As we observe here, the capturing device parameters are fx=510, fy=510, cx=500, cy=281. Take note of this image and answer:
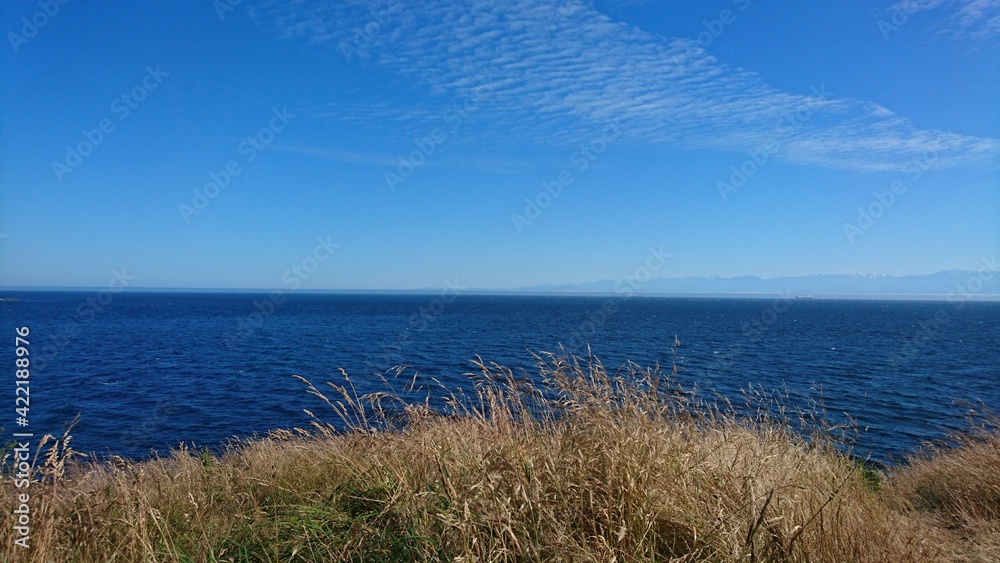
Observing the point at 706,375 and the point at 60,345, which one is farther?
the point at 60,345

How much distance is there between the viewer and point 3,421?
20016 millimetres

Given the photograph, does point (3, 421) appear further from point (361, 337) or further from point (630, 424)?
point (361, 337)

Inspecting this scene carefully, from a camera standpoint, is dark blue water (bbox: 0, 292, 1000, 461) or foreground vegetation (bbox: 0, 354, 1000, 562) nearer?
foreground vegetation (bbox: 0, 354, 1000, 562)

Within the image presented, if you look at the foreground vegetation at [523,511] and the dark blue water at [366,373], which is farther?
the dark blue water at [366,373]

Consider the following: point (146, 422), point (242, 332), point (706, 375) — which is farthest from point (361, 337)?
point (706, 375)

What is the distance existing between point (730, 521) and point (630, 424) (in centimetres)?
99

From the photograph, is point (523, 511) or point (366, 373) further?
point (366, 373)

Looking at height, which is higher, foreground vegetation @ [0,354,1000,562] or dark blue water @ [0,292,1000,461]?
foreground vegetation @ [0,354,1000,562]

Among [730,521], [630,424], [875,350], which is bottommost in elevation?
[875,350]

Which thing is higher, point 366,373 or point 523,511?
point 523,511

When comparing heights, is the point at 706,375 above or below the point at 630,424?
below

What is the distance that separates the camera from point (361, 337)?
57688mm

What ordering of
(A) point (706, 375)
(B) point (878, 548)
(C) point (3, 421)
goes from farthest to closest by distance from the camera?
1. (A) point (706, 375)
2. (C) point (3, 421)
3. (B) point (878, 548)

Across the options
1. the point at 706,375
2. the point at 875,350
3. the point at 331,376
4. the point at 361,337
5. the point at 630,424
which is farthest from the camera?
the point at 361,337
